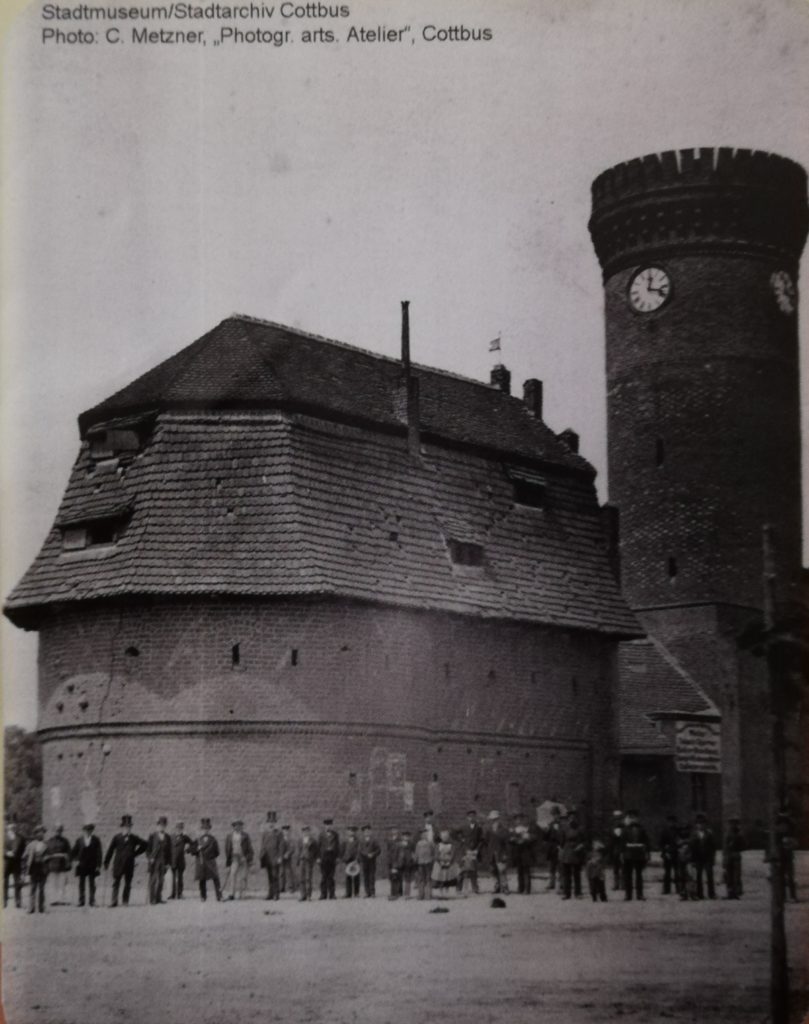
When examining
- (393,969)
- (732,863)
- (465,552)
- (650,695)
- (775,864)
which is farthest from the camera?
(650,695)

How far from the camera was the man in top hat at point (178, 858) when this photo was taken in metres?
16.5

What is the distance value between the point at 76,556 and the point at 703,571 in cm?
957

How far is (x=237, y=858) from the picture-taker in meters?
17.1

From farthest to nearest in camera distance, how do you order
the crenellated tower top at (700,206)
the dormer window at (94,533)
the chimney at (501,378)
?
1. the dormer window at (94,533)
2. the chimney at (501,378)
3. the crenellated tower top at (700,206)

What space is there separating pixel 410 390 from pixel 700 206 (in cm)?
398

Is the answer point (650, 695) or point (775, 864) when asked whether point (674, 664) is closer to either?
point (650, 695)

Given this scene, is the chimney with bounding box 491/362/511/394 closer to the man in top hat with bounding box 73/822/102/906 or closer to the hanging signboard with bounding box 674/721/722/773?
the man in top hat with bounding box 73/822/102/906

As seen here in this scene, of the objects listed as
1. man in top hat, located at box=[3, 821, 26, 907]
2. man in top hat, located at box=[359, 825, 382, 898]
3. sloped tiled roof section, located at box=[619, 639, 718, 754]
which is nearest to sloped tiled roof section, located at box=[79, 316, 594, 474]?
man in top hat, located at box=[3, 821, 26, 907]

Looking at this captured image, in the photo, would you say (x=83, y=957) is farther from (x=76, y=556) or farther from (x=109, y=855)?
(x=76, y=556)

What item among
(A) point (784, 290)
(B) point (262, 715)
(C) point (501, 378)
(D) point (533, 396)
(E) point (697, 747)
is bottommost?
(E) point (697, 747)

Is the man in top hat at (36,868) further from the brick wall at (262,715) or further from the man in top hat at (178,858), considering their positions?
the brick wall at (262,715)

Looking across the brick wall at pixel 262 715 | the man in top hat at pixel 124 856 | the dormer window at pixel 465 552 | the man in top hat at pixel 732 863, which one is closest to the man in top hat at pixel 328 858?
the brick wall at pixel 262 715

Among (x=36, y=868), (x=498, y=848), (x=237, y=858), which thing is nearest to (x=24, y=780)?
(x=237, y=858)

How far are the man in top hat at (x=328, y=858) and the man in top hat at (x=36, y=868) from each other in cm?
286
